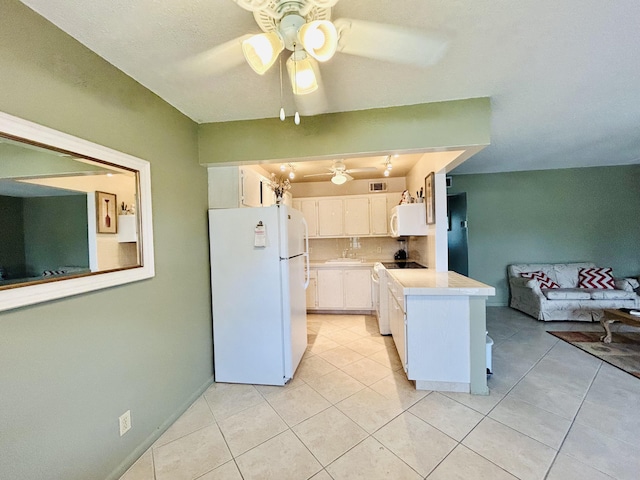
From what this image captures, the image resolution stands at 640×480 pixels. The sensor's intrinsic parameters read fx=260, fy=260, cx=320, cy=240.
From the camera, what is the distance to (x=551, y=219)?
15.1 ft

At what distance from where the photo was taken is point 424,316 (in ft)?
7.34

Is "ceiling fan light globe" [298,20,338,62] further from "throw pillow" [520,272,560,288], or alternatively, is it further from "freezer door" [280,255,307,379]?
"throw pillow" [520,272,560,288]

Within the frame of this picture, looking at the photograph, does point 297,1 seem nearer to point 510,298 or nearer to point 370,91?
point 370,91

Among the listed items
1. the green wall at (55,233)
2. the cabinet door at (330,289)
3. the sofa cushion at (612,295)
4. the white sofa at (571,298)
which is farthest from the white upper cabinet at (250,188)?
the sofa cushion at (612,295)

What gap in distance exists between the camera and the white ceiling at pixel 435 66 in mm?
1201

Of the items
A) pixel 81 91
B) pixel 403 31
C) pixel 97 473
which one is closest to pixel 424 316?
pixel 403 31

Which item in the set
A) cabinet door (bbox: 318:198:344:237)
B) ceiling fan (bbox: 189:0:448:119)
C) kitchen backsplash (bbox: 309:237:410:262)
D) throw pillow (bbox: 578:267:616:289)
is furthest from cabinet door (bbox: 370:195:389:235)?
throw pillow (bbox: 578:267:616:289)

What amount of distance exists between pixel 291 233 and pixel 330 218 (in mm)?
2257

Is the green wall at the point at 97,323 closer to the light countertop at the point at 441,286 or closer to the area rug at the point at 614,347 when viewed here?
the light countertop at the point at 441,286

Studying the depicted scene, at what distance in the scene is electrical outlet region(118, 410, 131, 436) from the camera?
5.04 ft

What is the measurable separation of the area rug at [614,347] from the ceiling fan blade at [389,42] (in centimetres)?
332

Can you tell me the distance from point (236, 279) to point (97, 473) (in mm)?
1415

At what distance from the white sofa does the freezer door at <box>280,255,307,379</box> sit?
11.9 feet

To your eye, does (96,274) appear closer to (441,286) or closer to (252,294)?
(252,294)
